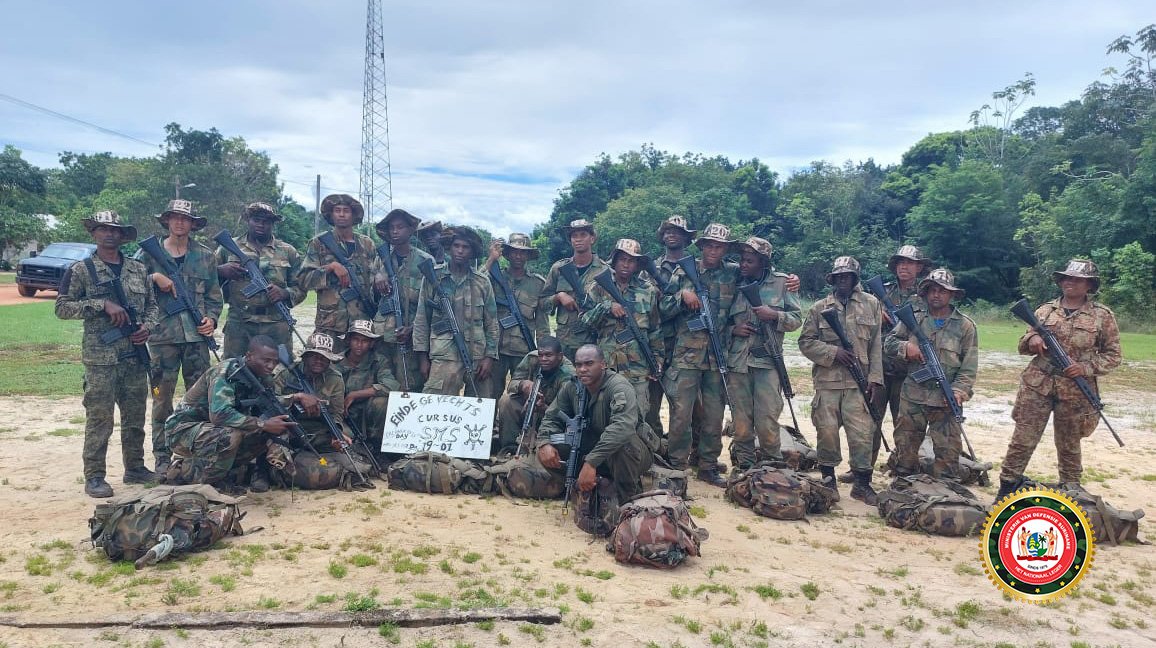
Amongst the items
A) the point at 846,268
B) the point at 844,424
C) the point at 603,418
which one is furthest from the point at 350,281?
the point at 844,424

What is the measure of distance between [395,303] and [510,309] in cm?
134

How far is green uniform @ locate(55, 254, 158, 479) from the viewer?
6.60 m

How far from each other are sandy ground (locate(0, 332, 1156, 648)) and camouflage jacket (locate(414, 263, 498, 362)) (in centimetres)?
181

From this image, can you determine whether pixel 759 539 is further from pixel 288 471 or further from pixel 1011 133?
pixel 1011 133

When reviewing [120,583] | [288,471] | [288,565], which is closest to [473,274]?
[288,471]

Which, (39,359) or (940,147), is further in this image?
(940,147)

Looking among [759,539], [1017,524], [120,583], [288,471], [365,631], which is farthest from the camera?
[288,471]

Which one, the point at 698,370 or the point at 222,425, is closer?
the point at 222,425

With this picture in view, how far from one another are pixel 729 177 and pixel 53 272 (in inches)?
1467

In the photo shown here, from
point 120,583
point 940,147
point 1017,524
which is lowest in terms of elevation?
point 120,583

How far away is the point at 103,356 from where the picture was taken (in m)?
6.66

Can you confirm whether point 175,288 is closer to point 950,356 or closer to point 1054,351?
point 950,356

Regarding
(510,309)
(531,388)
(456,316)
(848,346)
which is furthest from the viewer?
(510,309)

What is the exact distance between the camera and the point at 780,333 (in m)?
7.89
